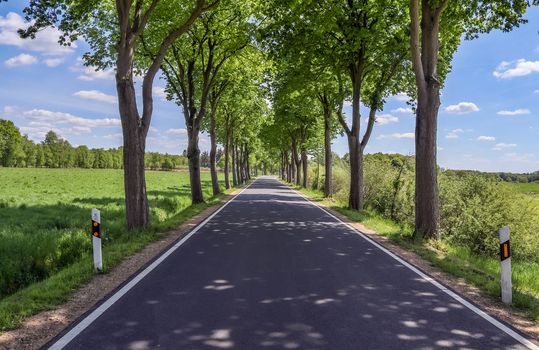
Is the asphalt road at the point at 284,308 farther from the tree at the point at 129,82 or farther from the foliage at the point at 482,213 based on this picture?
the foliage at the point at 482,213

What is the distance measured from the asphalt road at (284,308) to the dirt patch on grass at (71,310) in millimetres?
284

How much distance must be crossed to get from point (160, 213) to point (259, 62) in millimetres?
9932

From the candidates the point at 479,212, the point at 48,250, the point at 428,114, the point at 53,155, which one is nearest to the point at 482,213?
the point at 479,212

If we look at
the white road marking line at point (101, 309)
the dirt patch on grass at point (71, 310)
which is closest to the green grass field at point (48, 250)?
the dirt patch on grass at point (71, 310)

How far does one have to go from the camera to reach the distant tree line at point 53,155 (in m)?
104

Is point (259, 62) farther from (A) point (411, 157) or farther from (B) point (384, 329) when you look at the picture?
(B) point (384, 329)

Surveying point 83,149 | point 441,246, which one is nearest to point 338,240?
point 441,246

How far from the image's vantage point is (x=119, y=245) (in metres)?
10.2

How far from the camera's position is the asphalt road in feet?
14.8

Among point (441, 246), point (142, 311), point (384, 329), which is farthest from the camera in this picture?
point (441, 246)

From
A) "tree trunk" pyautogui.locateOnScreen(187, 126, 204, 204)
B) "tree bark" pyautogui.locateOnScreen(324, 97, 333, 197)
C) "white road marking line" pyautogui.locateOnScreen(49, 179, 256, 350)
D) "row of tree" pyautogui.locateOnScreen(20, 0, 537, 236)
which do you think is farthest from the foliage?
"white road marking line" pyautogui.locateOnScreen(49, 179, 256, 350)

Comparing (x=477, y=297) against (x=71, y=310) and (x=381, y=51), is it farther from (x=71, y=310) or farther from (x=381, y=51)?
(x=381, y=51)

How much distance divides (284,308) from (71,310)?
2.69m

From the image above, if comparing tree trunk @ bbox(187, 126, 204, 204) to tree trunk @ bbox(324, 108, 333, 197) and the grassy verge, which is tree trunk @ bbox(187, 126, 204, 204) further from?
the grassy verge
